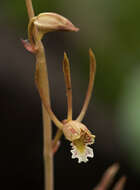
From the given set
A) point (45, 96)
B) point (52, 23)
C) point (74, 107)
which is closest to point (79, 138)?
point (45, 96)

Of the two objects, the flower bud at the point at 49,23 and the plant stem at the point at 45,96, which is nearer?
the flower bud at the point at 49,23

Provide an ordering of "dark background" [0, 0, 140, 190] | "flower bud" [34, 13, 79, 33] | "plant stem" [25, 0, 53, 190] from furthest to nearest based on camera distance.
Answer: "dark background" [0, 0, 140, 190]
"plant stem" [25, 0, 53, 190]
"flower bud" [34, 13, 79, 33]

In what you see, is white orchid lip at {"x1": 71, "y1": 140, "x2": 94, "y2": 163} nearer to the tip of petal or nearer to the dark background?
the tip of petal

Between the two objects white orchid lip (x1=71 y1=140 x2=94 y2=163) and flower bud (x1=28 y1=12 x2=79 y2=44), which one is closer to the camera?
flower bud (x1=28 y1=12 x2=79 y2=44)

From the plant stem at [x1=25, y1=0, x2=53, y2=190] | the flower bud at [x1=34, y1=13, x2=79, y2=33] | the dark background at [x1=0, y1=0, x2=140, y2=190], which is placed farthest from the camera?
the dark background at [x1=0, y1=0, x2=140, y2=190]

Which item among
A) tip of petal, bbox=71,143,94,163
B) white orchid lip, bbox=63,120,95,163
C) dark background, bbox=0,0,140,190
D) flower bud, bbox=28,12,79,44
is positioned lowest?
dark background, bbox=0,0,140,190

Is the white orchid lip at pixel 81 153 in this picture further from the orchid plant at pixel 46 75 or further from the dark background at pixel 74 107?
the dark background at pixel 74 107

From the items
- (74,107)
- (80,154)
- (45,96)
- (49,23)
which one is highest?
(49,23)

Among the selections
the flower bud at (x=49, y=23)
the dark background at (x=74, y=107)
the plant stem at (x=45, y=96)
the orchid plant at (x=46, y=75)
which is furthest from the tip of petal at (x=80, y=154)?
the dark background at (x=74, y=107)

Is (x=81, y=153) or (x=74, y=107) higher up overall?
(x=81, y=153)

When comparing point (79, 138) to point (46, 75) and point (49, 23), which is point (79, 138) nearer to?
point (46, 75)

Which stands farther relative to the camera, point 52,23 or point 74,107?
point 74,107

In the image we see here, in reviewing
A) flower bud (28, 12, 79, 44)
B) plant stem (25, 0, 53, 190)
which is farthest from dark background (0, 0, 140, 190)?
flower bud (28, 12, 79, 44)
